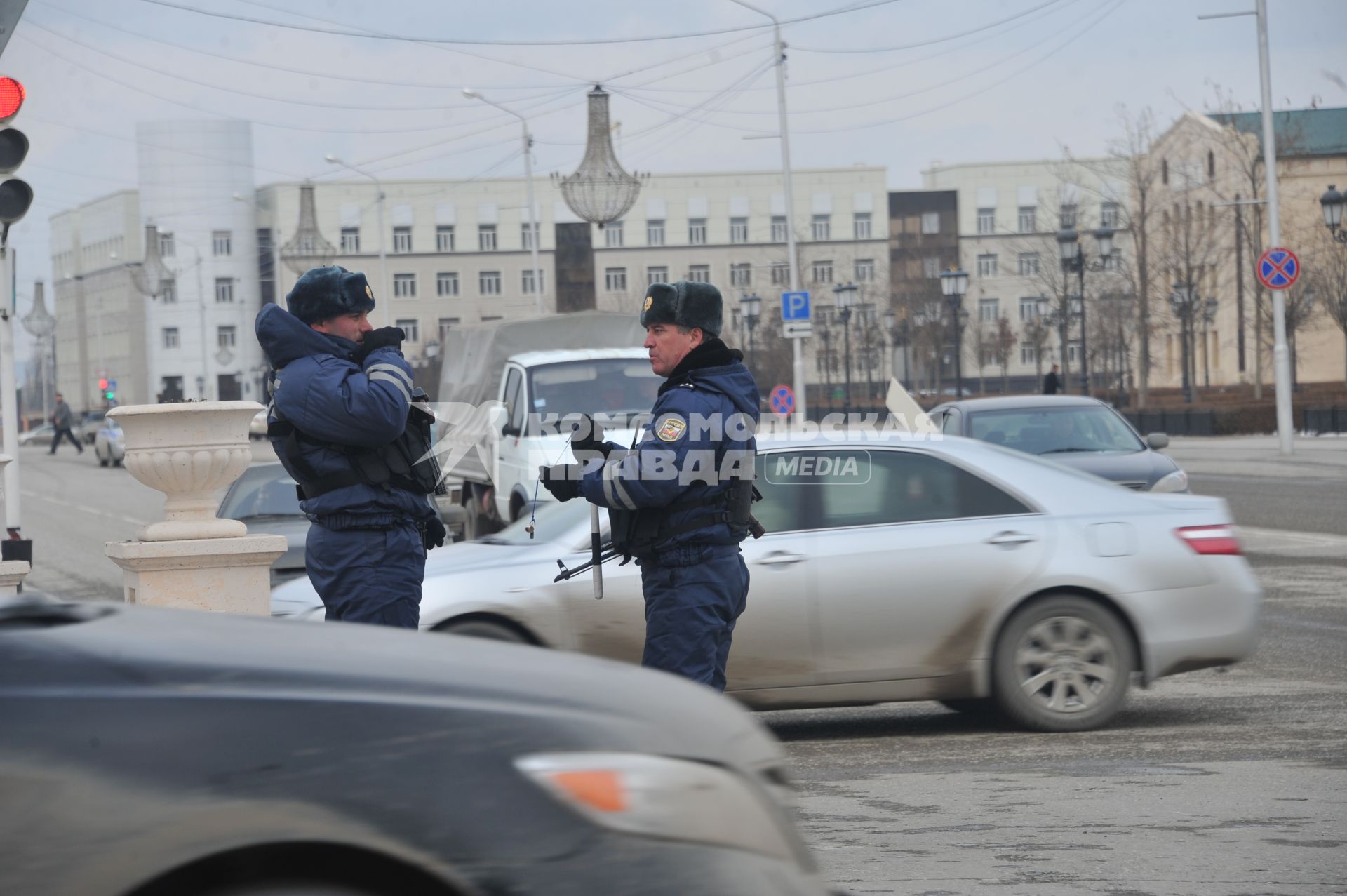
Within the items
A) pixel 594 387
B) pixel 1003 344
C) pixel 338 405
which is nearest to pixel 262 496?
pixel 594 387

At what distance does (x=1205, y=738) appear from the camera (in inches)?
287

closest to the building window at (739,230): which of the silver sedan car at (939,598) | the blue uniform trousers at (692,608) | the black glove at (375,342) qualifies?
the silver sedan car at (939,598)

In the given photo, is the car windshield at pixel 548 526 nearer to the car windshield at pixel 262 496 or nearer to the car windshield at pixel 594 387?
the car windshield at pixel 262 496

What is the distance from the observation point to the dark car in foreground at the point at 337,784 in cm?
239

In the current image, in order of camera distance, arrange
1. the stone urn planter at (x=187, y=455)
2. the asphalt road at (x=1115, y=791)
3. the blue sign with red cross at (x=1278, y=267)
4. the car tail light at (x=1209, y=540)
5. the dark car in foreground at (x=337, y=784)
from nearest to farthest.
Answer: the dark car in foreground at (x=337, y=784) < the asphalt road at (x=1115, y=791) < the car tail light at (x=1209, y=540) < the stone urn planter at (x=187, y=455) < the blue sign with red cross at (x=1278, y=267)

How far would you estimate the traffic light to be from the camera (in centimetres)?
956

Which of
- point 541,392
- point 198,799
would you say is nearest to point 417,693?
point 198,799

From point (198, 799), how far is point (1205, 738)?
5.88 m

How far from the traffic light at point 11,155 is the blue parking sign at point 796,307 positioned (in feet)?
72.7

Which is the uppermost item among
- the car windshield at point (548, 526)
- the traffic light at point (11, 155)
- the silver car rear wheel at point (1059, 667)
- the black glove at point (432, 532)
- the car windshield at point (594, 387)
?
the traffic light at point (11, 155)

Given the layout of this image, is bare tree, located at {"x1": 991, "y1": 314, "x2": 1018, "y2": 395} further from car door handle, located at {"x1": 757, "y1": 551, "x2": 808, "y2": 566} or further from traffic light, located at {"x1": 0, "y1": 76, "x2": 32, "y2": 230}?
car door handle, located at {"x1": 757, "y1": 551, "x2": 808, "y2": 566}

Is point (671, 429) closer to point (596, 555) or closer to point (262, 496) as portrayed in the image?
point (596, 555)

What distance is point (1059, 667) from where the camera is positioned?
754cm

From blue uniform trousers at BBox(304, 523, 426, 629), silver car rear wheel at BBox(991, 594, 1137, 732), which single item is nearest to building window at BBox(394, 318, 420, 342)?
silver car rear wheel at BBox(991, 594, 1137, 732)
